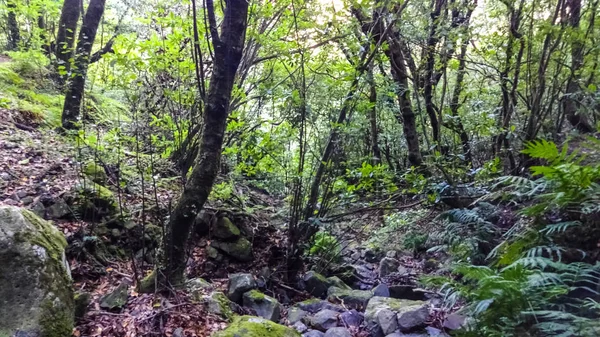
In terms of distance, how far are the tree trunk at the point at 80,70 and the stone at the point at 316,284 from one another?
13.4ft

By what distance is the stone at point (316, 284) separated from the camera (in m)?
5.07

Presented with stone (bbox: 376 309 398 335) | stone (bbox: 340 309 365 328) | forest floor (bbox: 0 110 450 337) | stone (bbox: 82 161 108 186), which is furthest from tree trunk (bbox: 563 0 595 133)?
stone (bbox: 82 161 108 186)

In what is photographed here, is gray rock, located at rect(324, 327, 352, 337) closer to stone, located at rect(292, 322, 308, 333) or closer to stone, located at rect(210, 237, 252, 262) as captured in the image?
stone, located at rect(292, 322, 308, 333)

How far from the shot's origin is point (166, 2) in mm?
5367

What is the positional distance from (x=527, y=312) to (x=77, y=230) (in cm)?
406

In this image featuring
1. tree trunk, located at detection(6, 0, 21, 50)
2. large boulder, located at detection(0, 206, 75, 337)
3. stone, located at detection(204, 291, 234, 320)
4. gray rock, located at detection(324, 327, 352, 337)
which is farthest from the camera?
tree trunk, located at detection(6, 0, 21, 50)

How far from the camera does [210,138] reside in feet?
11.2

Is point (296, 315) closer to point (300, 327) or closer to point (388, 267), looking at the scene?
point (300, 327)

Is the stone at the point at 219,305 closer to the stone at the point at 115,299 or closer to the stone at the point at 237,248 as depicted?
the stone at the point at 115,299

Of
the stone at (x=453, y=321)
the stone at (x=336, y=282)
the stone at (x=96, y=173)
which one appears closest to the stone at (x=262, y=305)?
the stone at (x=336, y=282)

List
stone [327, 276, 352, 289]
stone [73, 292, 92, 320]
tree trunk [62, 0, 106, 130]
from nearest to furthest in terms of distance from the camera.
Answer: stone [73, 292, 92, 320], stone [327, 276, 352, 289], tree trunk [62, 0, 106, 130]

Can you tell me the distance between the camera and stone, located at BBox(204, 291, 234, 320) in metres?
3.61

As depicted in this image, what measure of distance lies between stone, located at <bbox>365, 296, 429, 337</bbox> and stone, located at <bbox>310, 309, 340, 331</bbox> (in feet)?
1.16

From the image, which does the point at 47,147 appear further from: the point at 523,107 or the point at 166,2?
the point at 523,107
